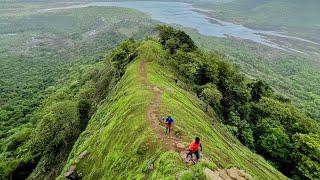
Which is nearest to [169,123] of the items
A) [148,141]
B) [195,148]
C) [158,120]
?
[148,141]

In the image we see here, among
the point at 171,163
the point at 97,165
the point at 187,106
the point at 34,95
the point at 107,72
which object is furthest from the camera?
the point at 34,95

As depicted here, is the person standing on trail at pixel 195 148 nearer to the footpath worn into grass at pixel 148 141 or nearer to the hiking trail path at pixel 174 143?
the footpath worn into grass at pixel 148 141

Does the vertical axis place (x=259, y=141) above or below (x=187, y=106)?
below

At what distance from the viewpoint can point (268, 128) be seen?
81.9 meters

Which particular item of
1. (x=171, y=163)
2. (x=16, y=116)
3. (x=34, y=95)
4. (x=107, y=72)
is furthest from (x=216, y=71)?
(x=34, y=95)

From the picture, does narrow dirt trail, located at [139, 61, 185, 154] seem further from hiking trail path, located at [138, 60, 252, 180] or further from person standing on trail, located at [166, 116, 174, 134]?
person standing on trail, located at [166, 116, 174, 134]

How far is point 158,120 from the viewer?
162 ft

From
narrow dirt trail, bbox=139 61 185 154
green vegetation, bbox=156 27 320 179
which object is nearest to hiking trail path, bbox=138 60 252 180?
narrow dirt trail, bbox=139 61 185 154

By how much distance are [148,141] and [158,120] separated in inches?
239

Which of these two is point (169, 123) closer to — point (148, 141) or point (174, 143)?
point (174, 143)

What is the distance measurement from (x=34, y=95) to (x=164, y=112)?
13475cm

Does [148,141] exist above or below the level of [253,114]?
above

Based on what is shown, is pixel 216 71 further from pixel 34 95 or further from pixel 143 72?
pixel 34 95

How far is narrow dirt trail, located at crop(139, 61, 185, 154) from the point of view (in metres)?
41.5
